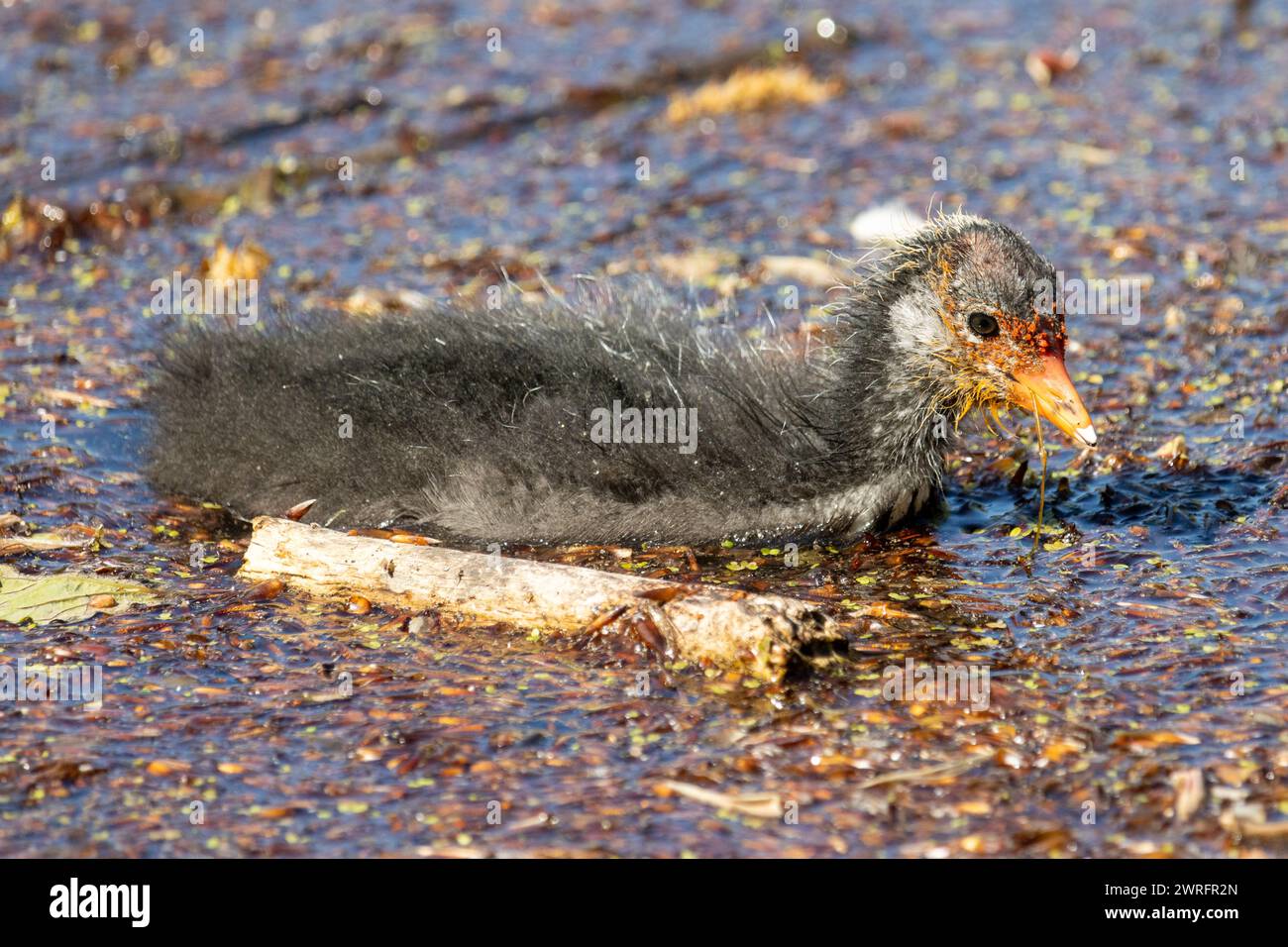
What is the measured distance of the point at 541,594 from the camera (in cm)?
534

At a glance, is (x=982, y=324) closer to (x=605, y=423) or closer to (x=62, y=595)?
(x=605, y=423)

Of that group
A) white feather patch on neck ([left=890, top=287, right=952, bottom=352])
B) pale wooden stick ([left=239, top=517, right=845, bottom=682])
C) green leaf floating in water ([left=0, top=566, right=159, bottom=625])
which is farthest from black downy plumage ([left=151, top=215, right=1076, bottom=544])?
green leaf floating in water ([left=0, top=566, right=159, bottom=625])

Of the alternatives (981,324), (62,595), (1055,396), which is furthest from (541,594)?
(1055,396)

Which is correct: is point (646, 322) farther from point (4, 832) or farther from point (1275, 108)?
point (1275, 108)

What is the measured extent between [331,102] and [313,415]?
608 cm

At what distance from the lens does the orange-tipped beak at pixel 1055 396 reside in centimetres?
573

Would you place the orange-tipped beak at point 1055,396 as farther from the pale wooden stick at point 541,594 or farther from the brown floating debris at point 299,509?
the brown floating debris at point 299,509

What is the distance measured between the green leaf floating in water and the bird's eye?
9.62 feet

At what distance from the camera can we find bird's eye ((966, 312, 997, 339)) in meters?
5.80

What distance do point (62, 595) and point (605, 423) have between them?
1.92 meters

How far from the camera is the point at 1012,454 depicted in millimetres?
6785

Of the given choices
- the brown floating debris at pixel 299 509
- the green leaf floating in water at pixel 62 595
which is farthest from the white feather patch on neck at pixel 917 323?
the green leaf floating in water at pixel 62 595

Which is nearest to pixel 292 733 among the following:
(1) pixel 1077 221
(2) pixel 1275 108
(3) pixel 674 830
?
(3) pixel 674 830

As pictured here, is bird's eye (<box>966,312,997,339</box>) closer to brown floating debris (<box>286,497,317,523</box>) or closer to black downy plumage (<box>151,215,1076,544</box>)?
black downy plumage (<box>151,215,1076,544</box>)
